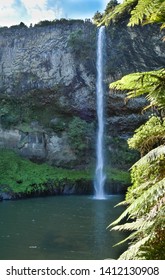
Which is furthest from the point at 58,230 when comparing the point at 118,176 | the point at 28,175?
the point at 118,176

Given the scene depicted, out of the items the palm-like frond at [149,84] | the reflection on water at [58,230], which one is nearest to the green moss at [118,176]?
the reflection on water at [58,230]

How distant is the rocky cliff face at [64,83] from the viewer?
905 inches

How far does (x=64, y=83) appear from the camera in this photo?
76.5 feet

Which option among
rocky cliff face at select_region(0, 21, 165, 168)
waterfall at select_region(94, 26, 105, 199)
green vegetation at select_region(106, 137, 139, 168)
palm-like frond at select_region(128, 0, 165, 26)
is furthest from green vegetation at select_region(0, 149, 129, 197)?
palm-like frond at select_region(128, 0, 165, 26)

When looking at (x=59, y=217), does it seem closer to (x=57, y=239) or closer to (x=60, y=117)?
(x=57, y=239)

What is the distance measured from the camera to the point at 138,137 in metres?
6.19

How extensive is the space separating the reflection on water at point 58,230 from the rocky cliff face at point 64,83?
241 inches

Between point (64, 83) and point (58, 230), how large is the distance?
13007 mm

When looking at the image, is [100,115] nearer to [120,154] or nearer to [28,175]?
[120,154]

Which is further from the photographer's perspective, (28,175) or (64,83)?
(64,83)

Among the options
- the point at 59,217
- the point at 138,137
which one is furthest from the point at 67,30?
the point at 138,137

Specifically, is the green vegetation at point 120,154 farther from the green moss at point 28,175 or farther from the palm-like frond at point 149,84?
the palm-like frond at point 149,84

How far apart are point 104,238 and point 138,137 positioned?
17.6ft
